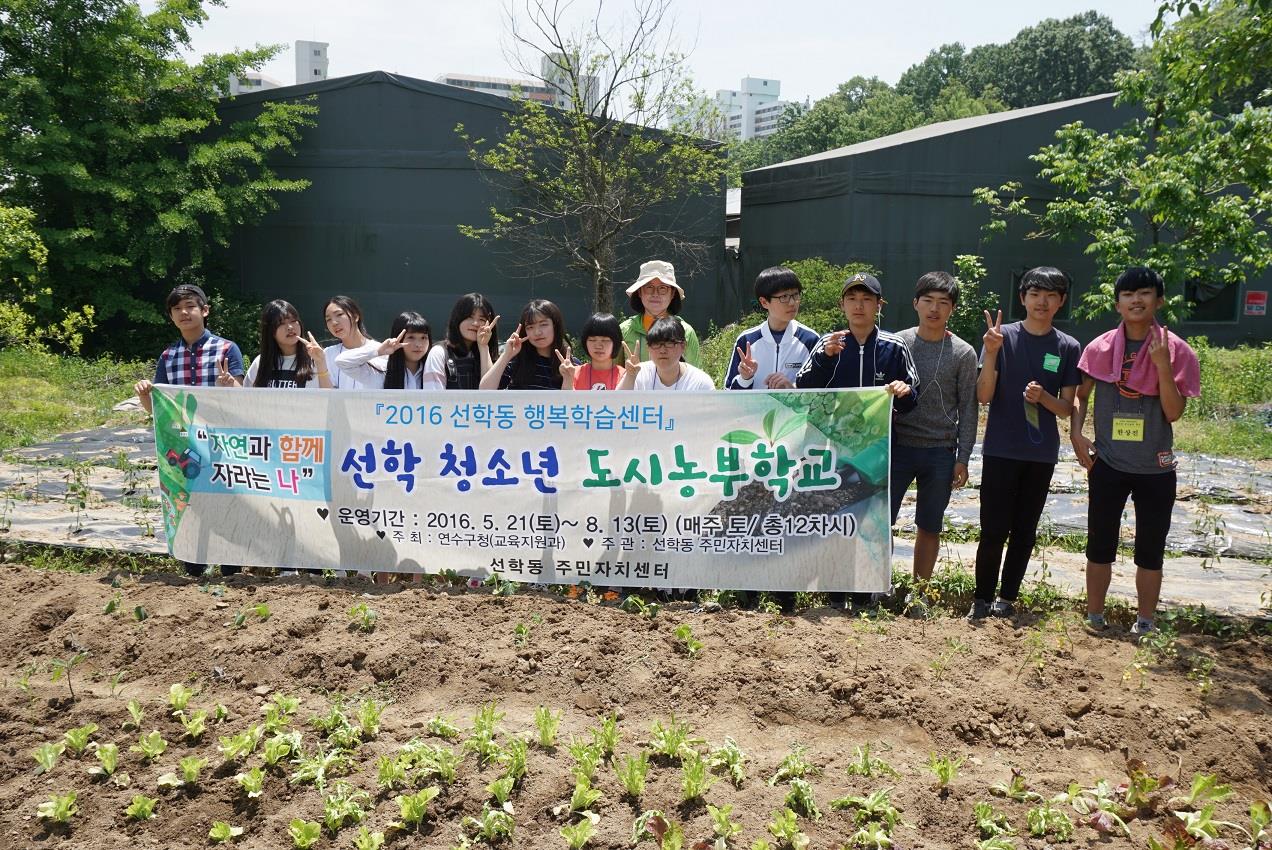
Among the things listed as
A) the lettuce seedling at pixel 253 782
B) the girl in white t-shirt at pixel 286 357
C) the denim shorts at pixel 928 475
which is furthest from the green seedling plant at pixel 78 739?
the denim shorts at pixel 928 475

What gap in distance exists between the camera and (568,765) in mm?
3426

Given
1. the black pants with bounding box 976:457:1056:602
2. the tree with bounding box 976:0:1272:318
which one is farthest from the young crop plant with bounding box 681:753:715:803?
the tree with bounding box 976:0:1272:318

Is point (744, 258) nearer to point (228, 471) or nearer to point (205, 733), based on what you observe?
point (228, 471)

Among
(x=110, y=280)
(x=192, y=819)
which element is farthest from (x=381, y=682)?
(x=110, y=280)

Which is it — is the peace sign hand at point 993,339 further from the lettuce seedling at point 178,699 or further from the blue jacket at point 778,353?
the lettuce seedling at point 178,699

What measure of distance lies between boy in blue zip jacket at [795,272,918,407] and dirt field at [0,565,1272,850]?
1139 mm

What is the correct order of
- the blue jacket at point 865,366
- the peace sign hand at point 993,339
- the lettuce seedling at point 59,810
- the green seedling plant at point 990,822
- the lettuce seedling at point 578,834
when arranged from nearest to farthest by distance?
the lettuce seedling at point 578,834, the green seedling plant at point 990,822, the lettuce seedling at point 59,810, the peace sign hand at point 993,339, the blue jacket at point 865,366

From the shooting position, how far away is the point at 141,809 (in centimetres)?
323

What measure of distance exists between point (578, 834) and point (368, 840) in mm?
651

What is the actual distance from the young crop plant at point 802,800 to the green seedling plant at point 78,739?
2559 mm

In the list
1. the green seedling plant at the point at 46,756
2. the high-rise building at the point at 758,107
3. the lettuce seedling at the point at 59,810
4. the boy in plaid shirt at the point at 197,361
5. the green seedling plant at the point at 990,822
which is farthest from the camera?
the high-rise building at the point at 758,107

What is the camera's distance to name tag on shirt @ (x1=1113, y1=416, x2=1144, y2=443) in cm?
434

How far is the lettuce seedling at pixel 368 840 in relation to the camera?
3.02 meters

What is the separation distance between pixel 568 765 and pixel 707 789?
0.50 metres
